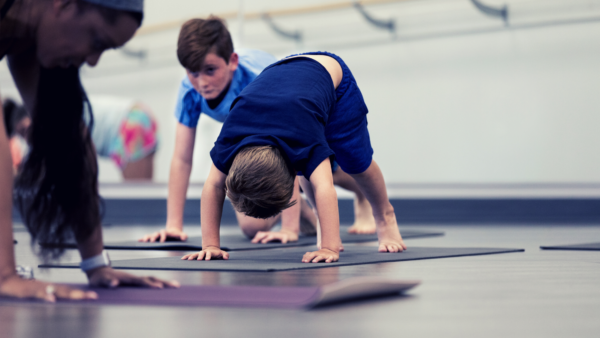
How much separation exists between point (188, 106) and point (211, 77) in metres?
0.23

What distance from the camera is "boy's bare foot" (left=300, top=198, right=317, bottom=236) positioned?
8.38ft

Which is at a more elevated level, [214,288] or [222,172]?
[222,172]

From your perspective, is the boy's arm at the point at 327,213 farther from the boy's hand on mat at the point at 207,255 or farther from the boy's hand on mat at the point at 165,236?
the boy's hand on mat at the point at 165,236

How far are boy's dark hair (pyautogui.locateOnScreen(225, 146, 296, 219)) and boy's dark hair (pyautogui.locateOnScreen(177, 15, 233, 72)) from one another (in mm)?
603

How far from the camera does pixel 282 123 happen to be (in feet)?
5.03

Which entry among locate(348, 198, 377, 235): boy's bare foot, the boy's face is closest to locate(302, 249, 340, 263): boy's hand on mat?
the boy's face

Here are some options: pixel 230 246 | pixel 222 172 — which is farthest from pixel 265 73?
pixel 230 246

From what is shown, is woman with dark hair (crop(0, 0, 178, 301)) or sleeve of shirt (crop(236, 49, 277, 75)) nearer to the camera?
woman with dark hair (crop(0, 0, 178, 301))

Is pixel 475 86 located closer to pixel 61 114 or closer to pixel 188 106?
pixel 188 106

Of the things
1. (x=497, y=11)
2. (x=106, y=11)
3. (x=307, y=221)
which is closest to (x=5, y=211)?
(x=106, y=11)

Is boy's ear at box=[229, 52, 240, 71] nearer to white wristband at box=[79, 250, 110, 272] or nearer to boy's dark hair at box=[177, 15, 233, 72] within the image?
boy's dark hair at box=[177, 15, 233, 72]

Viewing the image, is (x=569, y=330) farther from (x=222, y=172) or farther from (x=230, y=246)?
(x=230, y=246)

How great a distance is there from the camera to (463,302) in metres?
0.93

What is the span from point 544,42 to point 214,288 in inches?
123
